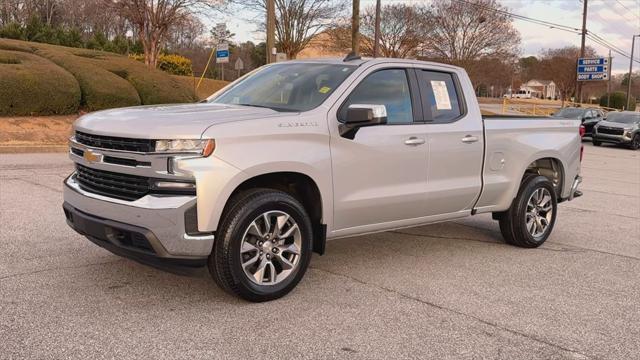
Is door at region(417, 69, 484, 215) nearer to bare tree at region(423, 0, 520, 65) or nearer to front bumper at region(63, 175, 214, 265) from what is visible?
front bumper at region(63, 175, 214, 265)

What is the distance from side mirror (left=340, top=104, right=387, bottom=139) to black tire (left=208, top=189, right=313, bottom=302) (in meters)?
0.74

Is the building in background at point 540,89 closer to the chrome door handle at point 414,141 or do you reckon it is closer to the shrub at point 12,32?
the shrub at point 12,32

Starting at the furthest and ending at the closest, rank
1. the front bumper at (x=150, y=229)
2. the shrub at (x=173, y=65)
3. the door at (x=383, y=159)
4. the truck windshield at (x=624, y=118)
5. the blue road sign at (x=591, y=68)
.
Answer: the blue road sign at (x=591, y=68)
the shrub at (x=173, y=65)
the truck windshield at (x=624, y=118)
the door at (x=383, y=159)
the front bumper at (x=150, y=229)

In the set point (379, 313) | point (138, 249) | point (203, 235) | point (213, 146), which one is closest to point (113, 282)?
point (138, 249)

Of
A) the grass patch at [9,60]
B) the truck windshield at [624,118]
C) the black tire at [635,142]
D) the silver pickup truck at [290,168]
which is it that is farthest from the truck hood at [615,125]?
the grass patch at [9,60]

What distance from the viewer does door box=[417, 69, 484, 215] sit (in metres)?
5.47

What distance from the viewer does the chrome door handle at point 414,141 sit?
Answer: 5.20 m

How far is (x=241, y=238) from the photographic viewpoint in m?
4.19

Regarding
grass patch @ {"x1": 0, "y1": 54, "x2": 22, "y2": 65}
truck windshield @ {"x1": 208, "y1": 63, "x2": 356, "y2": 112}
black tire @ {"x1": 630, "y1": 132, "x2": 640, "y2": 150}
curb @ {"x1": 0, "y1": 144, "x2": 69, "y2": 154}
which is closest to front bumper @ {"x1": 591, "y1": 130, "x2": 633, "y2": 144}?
black tire @ {"x1": 630, "y1": 132, "x2": 640, "y2": 150}

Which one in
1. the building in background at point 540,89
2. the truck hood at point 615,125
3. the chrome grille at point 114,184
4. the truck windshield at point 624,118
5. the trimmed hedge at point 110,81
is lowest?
the chrome grille at point 114,184

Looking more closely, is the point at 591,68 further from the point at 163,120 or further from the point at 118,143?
the point at 118,143

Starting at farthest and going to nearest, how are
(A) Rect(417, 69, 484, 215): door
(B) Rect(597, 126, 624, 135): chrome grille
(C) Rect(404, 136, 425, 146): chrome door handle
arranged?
(B) Rect(597, 126, 624, 135): chrome grille, (A) Rect(417, 69, 484, 215): door, (C) Rect(404, 136, 425, 146): chrome door handle

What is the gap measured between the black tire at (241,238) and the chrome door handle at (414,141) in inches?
49.4

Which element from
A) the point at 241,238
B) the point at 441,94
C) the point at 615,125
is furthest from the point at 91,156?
the point at 615,125
